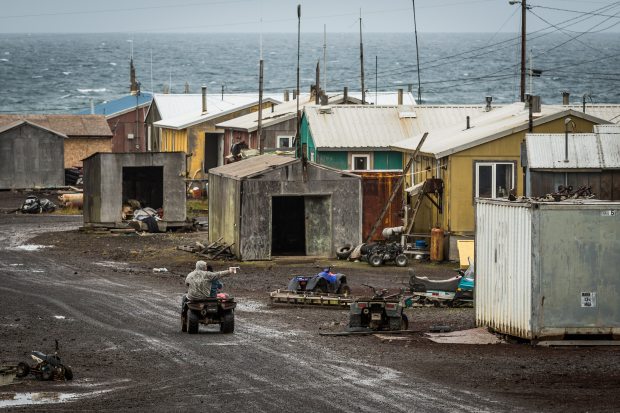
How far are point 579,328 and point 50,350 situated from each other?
9339mm

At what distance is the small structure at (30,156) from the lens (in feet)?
211

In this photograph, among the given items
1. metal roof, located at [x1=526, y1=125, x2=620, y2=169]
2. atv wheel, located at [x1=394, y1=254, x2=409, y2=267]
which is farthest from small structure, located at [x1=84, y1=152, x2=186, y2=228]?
metal roof, located at [x1=526, y1=125, x2=620, y2=169]

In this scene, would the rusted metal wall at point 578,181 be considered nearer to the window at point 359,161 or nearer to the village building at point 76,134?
the window at point 359,161

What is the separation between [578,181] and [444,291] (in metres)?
6.33

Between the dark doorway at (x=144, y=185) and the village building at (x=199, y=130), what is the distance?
37.4 feet

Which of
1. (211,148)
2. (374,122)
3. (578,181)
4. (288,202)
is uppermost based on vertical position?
(374,122)

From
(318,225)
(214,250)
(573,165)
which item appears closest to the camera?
(573,165)

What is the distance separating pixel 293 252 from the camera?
40625mm

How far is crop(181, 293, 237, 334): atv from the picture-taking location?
24.4 metres

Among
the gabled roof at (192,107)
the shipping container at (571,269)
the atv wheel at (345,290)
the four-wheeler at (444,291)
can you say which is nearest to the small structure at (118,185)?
the gabled roof at (192,107)

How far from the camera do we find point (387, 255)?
37.5m

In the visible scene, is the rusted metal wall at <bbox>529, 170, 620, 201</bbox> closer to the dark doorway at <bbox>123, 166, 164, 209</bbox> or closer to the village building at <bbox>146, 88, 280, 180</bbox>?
the dark doorway at <bbox>123, 166, 164, 209</bbox>

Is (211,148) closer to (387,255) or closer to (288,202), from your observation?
(288,202)

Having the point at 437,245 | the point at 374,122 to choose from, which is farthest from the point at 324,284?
the point at 374,122
